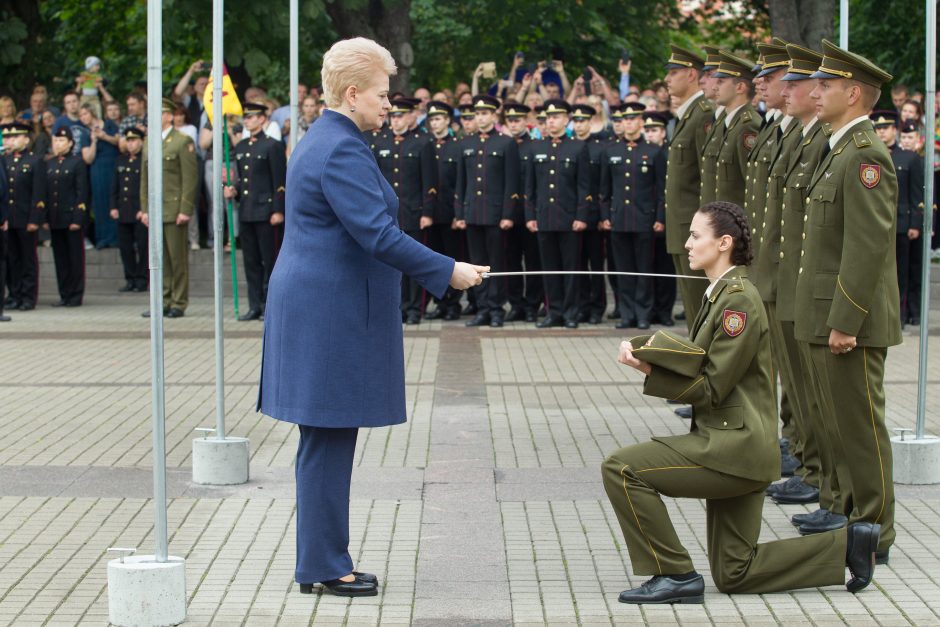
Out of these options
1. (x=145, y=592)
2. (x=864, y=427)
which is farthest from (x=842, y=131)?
(x=145, y=592)

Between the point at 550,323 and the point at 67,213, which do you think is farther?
the point at 67,213

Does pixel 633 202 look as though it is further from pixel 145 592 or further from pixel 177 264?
pixel 145 592

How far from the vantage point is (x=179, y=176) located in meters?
17.3

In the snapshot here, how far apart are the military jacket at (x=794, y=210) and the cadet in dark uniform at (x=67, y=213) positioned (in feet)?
40.6

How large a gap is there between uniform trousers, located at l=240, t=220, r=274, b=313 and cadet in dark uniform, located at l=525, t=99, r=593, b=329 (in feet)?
9.34

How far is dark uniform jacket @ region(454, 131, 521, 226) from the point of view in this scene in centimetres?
1605

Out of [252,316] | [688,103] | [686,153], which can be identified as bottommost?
[252,316]

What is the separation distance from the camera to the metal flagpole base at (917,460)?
8227mm

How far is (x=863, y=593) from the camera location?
20.4 ft

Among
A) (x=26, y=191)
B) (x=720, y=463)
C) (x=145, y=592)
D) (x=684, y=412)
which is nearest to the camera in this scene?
(x=145, y=592)

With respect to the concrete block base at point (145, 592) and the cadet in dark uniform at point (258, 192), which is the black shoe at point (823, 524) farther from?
the cadet in dark uniform at point (258, 192)

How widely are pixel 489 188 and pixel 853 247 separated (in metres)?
9.68

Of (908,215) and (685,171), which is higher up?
(685,171)

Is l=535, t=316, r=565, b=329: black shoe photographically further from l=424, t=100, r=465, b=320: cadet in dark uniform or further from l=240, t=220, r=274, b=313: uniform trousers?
l=240, t=220, r=274, b=313: uniform trousers
